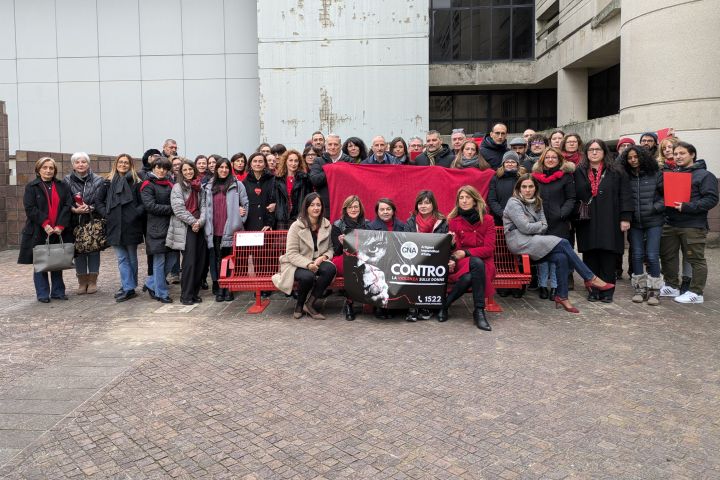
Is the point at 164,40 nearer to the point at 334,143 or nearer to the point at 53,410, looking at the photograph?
the point at 334,143

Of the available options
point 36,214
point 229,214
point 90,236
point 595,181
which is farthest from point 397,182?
point 36,214

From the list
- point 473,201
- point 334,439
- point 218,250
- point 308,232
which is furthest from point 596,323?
point 218,250

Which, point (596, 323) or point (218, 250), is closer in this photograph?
point (596, 323)

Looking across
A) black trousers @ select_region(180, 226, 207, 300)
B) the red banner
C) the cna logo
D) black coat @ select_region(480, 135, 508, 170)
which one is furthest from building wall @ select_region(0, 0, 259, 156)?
the cna logo

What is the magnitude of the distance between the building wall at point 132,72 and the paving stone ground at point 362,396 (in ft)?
42.5

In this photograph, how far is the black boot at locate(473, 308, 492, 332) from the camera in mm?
6469

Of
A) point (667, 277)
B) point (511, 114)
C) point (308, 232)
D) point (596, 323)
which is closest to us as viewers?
point (596, 323)

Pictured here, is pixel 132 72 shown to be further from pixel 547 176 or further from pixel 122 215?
pixel 547 176

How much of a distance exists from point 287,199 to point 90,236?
2.85 meters

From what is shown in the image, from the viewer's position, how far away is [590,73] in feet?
76.0

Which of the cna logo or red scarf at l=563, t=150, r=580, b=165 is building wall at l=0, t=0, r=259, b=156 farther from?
the cna logo

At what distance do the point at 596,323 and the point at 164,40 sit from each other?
1687 cm

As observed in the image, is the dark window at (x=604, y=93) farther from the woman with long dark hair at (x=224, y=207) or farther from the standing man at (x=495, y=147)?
the woman with long dark hair at (x=224, y=207)

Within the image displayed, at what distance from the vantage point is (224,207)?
8156 mm
